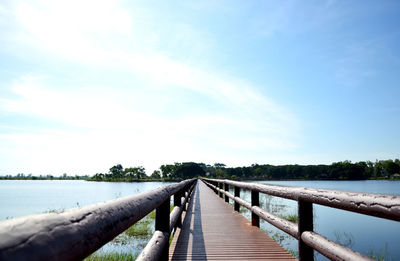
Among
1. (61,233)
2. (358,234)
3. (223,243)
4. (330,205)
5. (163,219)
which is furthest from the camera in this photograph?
Answer: (358,234)

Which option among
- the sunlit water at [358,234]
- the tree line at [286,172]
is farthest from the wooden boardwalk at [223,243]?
the tree line at [286,172]

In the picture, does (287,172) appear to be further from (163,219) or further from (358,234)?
(163,219)

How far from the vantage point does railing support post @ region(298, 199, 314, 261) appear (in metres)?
2.74

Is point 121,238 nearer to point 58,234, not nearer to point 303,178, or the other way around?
point 58,234

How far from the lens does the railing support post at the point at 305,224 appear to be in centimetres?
274

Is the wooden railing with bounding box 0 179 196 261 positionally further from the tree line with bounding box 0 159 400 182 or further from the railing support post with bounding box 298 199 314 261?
the tree line with bounding box 0 159 400 182

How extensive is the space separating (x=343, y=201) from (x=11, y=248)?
2.10m

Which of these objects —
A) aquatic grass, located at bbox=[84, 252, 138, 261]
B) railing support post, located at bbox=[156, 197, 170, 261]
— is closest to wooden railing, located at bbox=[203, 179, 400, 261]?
railing support post, located at bbox=[156, 197, 170, 261]

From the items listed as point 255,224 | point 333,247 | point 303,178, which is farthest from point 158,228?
point 303,178

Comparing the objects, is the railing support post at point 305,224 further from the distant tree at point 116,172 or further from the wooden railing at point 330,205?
the distant tree at point 116,172

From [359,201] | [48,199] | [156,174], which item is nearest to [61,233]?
[359,201]

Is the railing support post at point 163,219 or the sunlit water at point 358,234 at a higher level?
the railing support post at point 163,219

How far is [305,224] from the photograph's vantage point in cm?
276

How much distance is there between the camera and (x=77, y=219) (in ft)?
2.82
